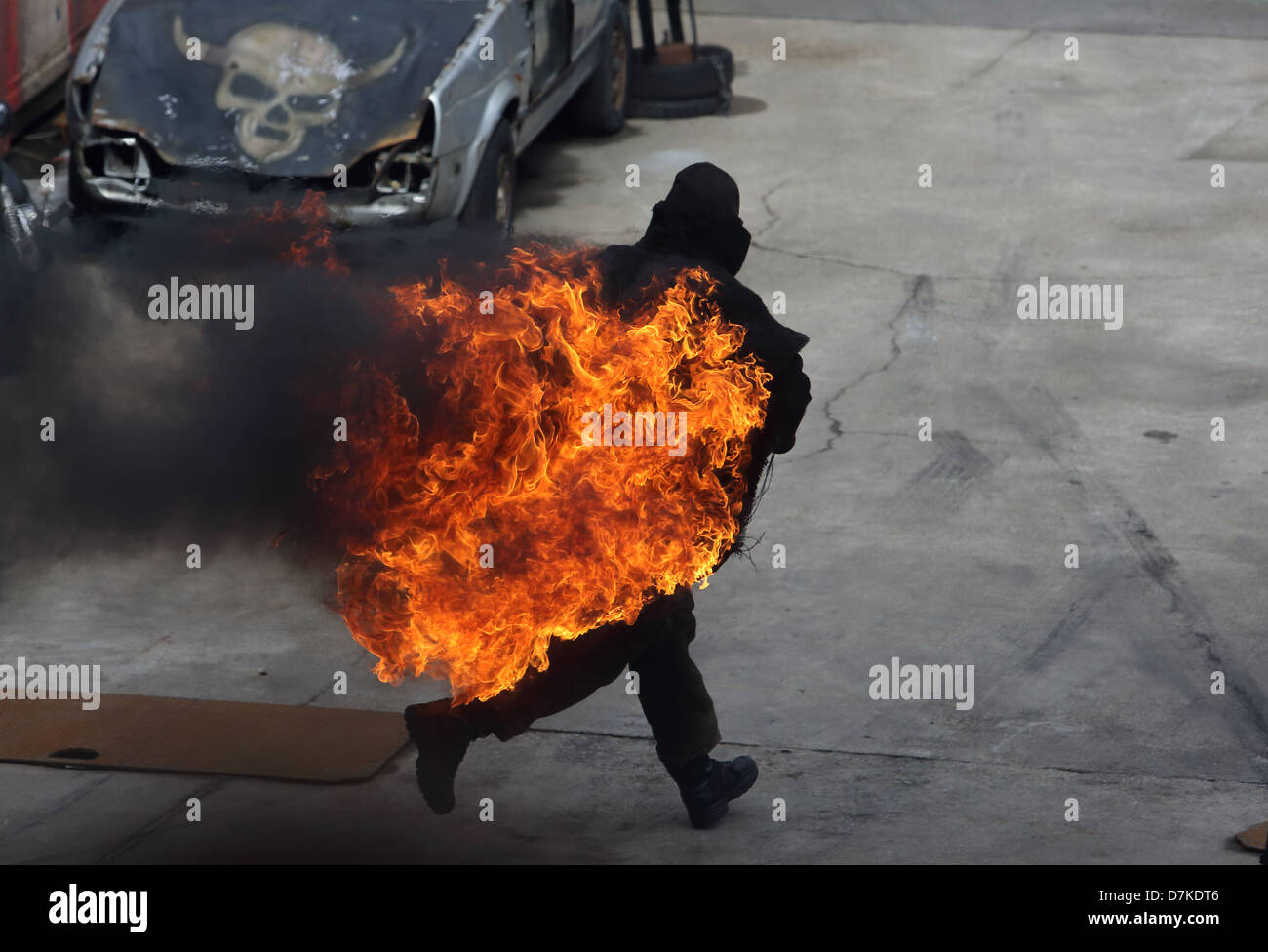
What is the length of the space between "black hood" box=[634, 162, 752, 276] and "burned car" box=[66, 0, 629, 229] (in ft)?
14.3

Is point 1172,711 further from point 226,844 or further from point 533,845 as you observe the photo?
point 226,844

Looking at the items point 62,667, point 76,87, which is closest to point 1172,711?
point 62,667

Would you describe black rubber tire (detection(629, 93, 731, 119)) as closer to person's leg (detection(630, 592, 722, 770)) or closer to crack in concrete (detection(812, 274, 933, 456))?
crack in concrete (detection(812, 274, 933, 456))

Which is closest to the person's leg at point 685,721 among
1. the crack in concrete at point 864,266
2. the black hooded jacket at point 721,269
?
the black hooded jacket at point 721,269

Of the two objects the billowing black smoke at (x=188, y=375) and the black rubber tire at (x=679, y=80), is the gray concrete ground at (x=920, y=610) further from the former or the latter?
the black rubber tire at (x=679, y=80)

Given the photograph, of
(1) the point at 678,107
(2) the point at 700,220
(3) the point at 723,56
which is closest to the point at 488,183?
(1) the point at 678,107

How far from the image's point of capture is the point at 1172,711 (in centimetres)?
584

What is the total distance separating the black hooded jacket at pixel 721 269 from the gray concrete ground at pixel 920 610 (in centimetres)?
119

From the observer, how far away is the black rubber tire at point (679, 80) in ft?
46.6

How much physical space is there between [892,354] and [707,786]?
4.73 metres

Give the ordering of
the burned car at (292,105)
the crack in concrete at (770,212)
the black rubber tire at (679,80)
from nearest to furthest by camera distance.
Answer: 1. the burned car at (292,105)
2. the crack in concrete at (770,212)
3. the black rubber tire at (679,80)

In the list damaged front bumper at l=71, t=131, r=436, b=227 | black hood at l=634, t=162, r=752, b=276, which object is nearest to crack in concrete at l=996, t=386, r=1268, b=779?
black hood at l=634, t=162, r=752, b=276

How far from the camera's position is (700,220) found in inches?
195

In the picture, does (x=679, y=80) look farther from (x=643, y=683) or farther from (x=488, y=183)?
(x=643, y=683)
